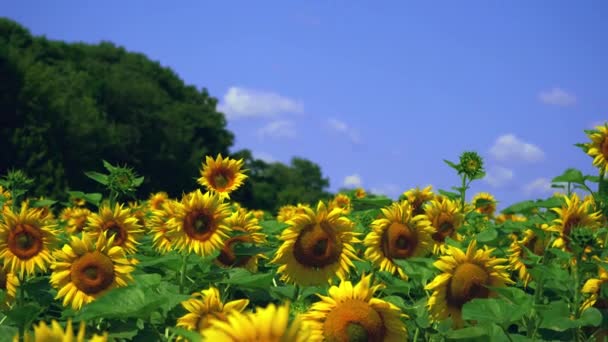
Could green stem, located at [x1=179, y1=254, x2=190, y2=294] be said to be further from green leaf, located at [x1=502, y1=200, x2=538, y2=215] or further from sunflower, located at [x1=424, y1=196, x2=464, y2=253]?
green leaf, located at [x1=502, y1=200, x2=538, y2=215]

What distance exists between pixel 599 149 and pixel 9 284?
14.6ft

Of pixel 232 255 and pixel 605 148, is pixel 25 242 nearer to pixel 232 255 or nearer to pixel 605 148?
pixel 232 255

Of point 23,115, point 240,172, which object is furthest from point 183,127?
point 240,172

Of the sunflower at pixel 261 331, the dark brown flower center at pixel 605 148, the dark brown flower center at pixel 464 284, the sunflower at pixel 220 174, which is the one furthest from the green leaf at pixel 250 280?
the dark brown flower center at pixel 605 148

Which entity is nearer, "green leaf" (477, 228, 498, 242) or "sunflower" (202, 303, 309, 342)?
"sunflower" (202, 303, 309, 342)

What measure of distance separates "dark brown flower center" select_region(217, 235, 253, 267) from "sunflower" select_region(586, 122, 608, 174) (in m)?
2.78

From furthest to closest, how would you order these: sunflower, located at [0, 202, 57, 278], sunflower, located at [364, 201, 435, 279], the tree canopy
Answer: the tree canopy < sunflower, located at [364, 201, 435, 279] < sunflower, located at [0, 202, 57, 278]

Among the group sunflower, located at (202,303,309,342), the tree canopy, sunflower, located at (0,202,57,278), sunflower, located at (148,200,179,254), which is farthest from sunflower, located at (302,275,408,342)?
the tree canopy

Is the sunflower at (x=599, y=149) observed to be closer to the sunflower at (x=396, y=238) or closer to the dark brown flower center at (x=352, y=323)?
the sunflower at (x=396, y=238)

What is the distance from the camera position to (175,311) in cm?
432

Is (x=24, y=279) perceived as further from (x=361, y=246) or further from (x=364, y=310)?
(x=364, y=310)

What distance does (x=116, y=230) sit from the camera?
620 cm

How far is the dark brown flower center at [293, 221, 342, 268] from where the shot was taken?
195 inches

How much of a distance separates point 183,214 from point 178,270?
37 centimetres
